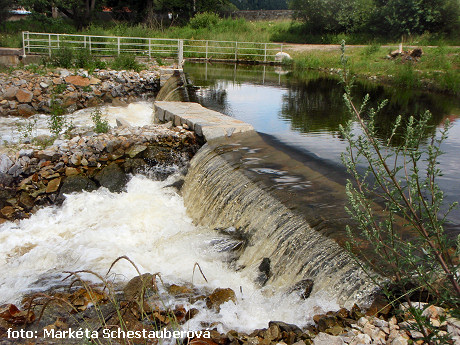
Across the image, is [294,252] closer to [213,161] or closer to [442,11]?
[213,161]

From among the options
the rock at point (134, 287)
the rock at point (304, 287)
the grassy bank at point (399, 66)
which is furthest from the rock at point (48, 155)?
the grassy bank at point (399, 66)

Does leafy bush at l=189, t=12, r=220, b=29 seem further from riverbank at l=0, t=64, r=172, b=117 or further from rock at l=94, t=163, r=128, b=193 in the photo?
rock at l=94, t=163, r=128, b=193

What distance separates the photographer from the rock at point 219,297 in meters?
4.11

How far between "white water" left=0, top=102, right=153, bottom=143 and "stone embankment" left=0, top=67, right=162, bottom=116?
490mm

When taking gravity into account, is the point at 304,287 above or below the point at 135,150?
below

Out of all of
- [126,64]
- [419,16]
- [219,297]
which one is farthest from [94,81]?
[419,16]

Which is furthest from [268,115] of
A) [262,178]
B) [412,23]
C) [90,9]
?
[90,9]

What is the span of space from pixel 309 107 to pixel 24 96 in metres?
8.40

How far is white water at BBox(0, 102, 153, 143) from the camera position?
10727mm

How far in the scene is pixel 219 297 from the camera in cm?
417

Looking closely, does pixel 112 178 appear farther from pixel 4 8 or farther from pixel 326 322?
pixel 4 8

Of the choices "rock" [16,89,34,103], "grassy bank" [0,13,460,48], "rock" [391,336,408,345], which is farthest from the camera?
"grassy bank" [0,13,460,48]

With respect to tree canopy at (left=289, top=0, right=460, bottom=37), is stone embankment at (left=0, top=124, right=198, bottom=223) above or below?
below

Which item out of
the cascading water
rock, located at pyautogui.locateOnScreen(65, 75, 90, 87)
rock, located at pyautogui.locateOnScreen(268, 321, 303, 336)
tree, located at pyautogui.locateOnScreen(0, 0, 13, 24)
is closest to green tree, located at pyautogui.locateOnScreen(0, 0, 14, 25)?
tree, located at pyautogui.locateOnScreen(0, 0, 13, 24)
